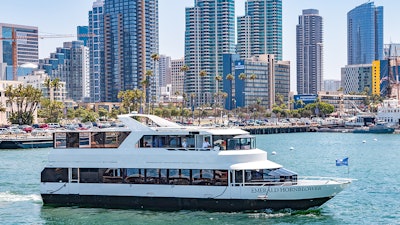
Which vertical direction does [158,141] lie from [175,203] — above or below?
above

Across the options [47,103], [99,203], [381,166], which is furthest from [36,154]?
[47,103]

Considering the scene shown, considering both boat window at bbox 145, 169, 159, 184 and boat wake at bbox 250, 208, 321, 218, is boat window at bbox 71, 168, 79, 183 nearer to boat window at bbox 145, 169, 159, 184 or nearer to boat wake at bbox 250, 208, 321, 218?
boat window at bbox 145, 169, 159, 184

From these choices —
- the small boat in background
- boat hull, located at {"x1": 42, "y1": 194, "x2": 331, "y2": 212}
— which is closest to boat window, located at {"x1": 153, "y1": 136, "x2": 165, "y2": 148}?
boat hull, located at {"x1": 42, "y1": 194, "x2": 331, "y2": 212}

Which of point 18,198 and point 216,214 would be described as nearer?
point 216,214

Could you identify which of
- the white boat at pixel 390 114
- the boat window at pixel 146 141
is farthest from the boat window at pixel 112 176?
the white boat at pixel 390 114

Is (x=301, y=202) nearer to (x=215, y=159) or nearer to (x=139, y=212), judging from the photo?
(x=215, y=159)

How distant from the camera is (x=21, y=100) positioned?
410ft

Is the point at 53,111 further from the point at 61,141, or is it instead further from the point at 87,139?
the point at 87,139

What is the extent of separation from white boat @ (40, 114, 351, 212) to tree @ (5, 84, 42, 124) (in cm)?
8927

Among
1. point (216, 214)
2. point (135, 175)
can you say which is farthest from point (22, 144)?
point (216, 214)

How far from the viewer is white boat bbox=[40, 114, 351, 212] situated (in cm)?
3484

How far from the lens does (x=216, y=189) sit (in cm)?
3503

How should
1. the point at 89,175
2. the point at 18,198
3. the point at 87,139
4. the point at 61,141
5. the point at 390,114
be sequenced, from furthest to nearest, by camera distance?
the point at 390,114 < the point at 18,198 < the point at 61,141 < the point at 87,139 < the point at 89,175

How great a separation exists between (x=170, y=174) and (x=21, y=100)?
94923 mm
